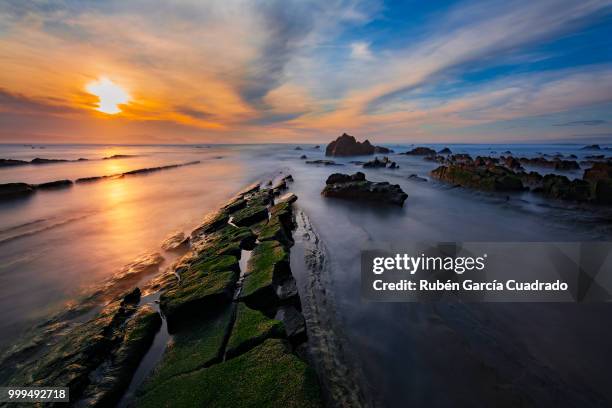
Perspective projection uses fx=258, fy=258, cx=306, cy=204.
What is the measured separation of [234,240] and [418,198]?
64.7 ft

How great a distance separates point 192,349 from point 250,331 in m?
1.44

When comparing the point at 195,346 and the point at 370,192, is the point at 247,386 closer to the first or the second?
the point at 195,346

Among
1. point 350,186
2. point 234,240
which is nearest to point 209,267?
point 234,240

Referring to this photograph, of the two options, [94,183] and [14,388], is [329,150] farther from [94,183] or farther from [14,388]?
[14,388]

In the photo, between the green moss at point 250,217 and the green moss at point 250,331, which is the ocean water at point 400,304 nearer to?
the green moss at point 250,331

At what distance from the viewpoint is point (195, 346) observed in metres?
6.36

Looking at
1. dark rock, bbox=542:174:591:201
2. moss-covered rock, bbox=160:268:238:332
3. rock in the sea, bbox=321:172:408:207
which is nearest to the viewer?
moss-covered rock, bbox=160:268:238:332

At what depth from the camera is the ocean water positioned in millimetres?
5762

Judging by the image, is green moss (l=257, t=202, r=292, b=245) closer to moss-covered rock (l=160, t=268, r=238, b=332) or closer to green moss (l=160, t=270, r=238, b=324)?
moss-covered rock (l=160, t=268, r=238, b=332)

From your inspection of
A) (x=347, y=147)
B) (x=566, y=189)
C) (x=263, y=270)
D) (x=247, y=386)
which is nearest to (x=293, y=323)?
(x=247, y=386)

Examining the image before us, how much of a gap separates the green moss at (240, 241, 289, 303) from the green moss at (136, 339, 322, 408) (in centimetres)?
258

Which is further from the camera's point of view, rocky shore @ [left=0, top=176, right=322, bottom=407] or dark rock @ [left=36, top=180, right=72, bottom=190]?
dark rock @ [left=36, top=180, right=72, bottom=190]

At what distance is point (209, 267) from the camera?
9.94 m

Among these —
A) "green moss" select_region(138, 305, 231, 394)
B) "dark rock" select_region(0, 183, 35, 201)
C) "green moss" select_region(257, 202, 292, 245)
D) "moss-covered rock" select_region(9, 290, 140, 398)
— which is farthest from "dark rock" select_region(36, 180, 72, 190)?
"green moss" select_region(138, 305, 231, 394)
